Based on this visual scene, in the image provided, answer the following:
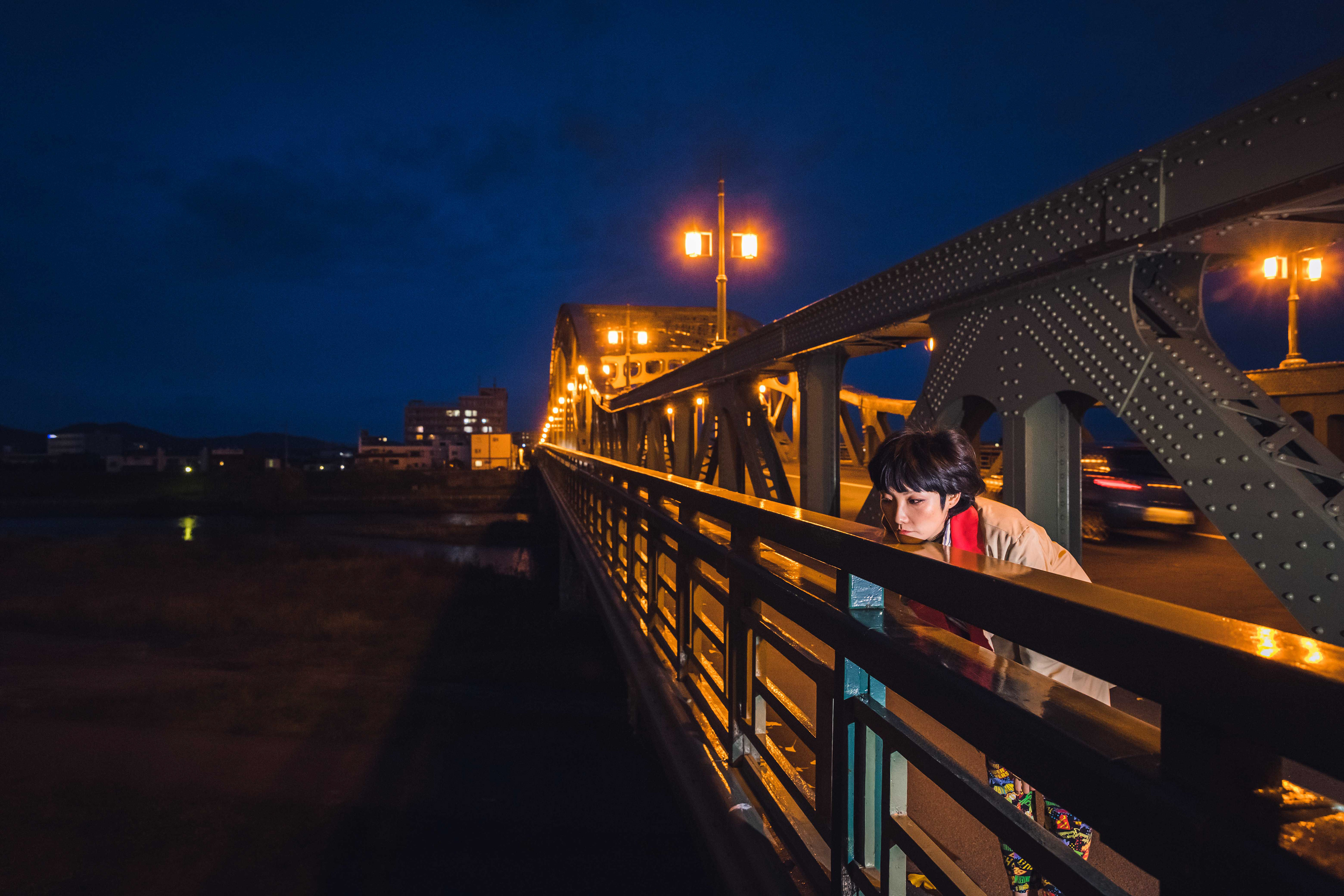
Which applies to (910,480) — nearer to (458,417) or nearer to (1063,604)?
(1063,604)

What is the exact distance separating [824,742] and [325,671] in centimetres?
1202

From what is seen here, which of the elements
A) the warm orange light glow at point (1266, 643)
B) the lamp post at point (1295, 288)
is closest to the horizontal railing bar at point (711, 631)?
the warm orange light glow at point (1266, 643)

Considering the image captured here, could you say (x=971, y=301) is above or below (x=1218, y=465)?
above

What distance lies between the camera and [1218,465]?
6.91 feet

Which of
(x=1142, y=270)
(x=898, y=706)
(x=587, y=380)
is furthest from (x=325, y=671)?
(x=587, y=380)

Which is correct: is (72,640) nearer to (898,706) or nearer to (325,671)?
(325,671)

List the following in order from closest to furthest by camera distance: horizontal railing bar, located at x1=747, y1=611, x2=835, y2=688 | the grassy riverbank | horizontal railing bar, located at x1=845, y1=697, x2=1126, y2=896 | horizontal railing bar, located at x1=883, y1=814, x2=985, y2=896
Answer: horizontal railing bar, located at x1=845, y1=697, x2=1126, y2=896 → horizontal railing bar, located at x1=883, y1=814, x2=985, y2=896 → horizontal railing bar, located at x1=747, y1=611, x2=835, y2=688 → the grassy riverbank

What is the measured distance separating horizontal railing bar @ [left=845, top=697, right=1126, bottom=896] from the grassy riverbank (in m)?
4.68

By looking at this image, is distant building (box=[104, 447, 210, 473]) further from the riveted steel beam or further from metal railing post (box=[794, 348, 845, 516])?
the riveted steel beam

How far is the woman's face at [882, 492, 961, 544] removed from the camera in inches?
84.7

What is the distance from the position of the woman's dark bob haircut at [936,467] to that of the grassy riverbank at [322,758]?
483cm

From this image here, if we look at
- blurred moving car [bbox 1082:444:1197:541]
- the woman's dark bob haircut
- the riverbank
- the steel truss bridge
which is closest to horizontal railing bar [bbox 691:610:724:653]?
the steel truss bridge

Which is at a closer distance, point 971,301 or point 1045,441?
point 1045,441

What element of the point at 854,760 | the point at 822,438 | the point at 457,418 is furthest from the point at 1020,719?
the point at 457,418
